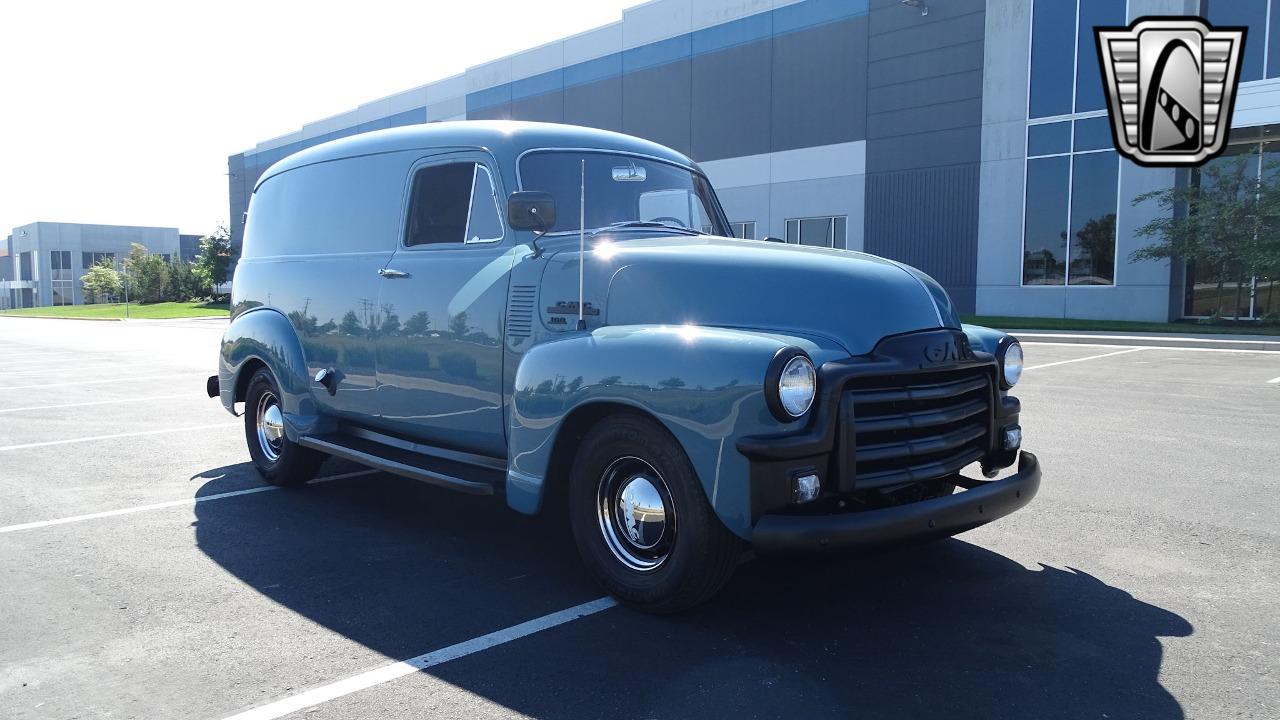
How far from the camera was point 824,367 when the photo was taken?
3.49 metres

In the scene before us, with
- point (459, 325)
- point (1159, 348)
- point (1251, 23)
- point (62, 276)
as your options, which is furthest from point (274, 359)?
point (62, 276)

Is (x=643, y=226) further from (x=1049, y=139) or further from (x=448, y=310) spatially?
(x=1049, y=139)

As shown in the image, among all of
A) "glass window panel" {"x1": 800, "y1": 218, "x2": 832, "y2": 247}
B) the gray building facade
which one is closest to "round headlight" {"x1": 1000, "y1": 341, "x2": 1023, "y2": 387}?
"glass window panel" {"x1": 800, "y1": 218, "x2": 832, "y2": 247}

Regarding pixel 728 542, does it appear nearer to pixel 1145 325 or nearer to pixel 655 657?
pixel 655 657

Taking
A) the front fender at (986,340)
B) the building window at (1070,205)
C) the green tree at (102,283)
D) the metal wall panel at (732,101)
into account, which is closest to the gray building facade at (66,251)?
the green tree at (102,283)

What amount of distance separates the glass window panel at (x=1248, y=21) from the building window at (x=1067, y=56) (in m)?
2.24

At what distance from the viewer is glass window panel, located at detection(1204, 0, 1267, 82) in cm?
2325

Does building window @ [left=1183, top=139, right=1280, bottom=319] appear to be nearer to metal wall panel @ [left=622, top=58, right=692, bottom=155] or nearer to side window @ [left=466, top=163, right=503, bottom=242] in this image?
metal wall panel @ [left=622, top=58, right=692, bottom=155]

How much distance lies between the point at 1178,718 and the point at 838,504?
1328 millimetres

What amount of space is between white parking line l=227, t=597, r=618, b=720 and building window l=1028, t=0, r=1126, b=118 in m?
25.9

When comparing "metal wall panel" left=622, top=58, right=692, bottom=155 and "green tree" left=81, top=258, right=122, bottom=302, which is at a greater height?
"metal wall panel" left=622, top=58, right=692, bottom=155

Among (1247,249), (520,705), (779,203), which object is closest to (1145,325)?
(1247,249)

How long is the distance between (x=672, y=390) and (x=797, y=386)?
506 millimetres

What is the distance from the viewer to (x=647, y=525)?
3.85 metres
